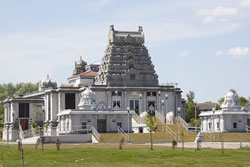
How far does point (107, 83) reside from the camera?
379 ft

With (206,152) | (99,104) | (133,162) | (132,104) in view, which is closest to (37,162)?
(133,162)

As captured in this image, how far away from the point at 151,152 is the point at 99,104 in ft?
169

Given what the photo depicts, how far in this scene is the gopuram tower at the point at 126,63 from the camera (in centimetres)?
11681

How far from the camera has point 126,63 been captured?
4633 inches

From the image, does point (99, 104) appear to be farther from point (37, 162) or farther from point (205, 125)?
point (37, 162)

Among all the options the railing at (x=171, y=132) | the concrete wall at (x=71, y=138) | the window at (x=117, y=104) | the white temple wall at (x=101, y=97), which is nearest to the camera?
the concrete wall at (x=71, y=138)

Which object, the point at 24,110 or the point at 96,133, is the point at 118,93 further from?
the point at 96,133

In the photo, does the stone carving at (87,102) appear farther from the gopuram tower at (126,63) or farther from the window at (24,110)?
the window at (24,110)

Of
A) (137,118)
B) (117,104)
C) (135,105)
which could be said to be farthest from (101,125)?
(135,105)

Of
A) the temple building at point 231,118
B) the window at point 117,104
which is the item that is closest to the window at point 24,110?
the window at point 117,104

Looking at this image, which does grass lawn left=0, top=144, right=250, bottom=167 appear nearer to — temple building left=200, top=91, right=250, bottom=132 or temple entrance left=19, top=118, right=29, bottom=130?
temple building left=200, top=91, right=250, bottom=132

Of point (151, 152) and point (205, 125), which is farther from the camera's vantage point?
point (205, 125)

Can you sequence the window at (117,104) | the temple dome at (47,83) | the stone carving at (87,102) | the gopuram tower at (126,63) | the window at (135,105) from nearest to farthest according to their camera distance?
the stone carving at (87,102)
the window at (117,104)
the window at (135,105)
the gopuram tower at (126,63)
the temple dome at (47,83)

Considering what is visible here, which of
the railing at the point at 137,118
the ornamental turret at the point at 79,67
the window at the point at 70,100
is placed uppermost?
the ornamental turret at the point at 79,67
